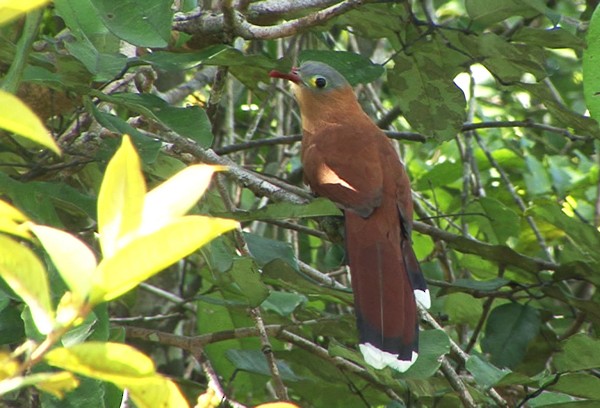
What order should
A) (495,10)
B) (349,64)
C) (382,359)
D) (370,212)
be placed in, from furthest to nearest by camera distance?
(370,212) < (349,64) < (495,10) < (382,359)

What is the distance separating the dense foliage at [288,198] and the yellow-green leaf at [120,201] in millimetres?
602

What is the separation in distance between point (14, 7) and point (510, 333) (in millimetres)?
2491

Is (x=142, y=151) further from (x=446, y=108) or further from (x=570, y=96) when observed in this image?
(x=570, y=96)

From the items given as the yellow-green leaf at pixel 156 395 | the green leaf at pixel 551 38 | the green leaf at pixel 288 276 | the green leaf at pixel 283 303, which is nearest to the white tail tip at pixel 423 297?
the green leaf at pixel 283 303

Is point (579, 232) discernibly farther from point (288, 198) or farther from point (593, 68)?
point (593, 68)

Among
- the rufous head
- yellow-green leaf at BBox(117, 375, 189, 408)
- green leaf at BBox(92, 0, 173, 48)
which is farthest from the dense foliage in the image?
yellow-green leaf at BBox(117, 375, 189, 408)

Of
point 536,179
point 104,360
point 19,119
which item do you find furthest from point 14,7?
point 536,179

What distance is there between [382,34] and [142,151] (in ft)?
3.94

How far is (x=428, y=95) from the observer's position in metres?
3.26

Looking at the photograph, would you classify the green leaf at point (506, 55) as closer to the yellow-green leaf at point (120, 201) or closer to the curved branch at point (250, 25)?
the curved branch at point (250, 25)

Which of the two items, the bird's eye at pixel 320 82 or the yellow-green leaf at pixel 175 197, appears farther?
the bird's eye at pixel 320 82

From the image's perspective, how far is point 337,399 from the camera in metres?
3.04

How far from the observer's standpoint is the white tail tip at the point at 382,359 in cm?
258

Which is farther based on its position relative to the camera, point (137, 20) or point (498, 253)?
point (498, 253)
